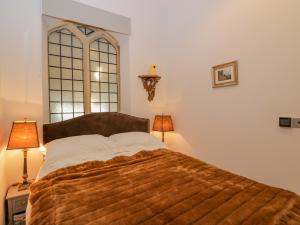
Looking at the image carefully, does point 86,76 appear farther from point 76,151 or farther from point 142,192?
point 142,192

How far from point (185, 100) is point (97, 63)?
4.84 feet

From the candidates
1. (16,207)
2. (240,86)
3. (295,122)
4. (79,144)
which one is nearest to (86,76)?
(79,144)

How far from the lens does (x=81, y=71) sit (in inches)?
100

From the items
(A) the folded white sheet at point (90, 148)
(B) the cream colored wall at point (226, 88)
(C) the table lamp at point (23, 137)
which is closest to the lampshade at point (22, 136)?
(C) the table lamp at point (23, 137)

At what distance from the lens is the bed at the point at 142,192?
87cm

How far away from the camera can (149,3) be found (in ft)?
9.61

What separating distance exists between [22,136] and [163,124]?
181 cm

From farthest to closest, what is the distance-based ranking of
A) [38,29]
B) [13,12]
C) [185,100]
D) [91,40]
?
1. [185,100]
2. [91,40]
3. [38,29]
4. [13,12]

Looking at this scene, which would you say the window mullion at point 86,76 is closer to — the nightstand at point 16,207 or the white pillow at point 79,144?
the white pillow at point 79,144

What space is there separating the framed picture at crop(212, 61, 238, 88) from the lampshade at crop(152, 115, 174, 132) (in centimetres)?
89

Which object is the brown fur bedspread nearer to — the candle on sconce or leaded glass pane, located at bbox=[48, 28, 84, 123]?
leaded glass pane, located at bbox=[48, 28, 84, 123]

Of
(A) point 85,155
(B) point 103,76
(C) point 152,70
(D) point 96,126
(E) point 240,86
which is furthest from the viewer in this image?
(C) point 152,70

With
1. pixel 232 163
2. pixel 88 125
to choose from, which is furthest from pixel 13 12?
pixel 232 163

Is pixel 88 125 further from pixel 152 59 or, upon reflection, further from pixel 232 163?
pixel 232 163
